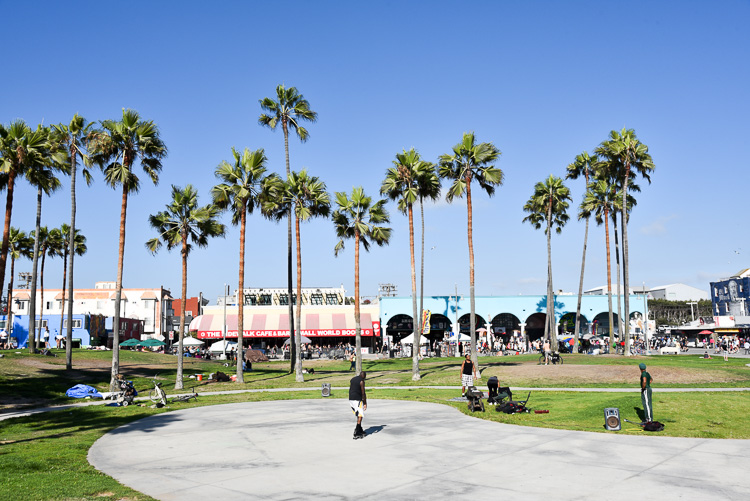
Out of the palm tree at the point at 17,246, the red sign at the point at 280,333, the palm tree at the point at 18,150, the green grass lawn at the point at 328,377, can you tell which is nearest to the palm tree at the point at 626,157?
the green grass lawn at the point at 328,377

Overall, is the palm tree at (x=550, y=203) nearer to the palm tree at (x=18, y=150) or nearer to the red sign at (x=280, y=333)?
the red sign at (x=280, y=333)

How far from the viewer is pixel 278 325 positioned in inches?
2731

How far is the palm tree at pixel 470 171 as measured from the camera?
3162 centimetres

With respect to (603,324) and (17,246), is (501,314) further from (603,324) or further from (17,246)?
(17,246)

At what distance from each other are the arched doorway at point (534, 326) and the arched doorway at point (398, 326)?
1676cm

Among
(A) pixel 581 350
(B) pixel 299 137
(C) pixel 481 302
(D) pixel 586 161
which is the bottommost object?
(A) pixel 581 350

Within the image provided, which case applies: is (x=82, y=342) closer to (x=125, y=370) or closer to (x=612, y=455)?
(x=125, y=370)

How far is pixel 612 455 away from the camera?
11516mm

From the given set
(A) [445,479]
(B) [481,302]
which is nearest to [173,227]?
(A) [445,479]

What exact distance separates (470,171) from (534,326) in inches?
2057

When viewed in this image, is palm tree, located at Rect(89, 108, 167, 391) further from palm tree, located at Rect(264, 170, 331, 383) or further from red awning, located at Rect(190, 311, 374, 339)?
red awning, located at Rect(190, 311, 374, 339)

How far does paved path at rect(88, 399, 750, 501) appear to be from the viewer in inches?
351

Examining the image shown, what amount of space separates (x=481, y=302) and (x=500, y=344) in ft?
41.5

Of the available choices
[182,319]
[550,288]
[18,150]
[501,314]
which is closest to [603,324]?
[501,314]
